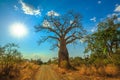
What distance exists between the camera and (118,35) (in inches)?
567

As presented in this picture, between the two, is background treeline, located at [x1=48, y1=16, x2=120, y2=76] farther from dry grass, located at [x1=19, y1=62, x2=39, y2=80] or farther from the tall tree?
dry grass, located at [x1=19, y1=62, x2=39, y2=80]

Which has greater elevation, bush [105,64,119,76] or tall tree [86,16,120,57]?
tall tree [86,16,120,57]

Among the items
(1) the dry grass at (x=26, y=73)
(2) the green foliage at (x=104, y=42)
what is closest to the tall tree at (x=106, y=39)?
(2) the green foliage at (x=104, y=42)

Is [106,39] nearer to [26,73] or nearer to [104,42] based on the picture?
[104,42]

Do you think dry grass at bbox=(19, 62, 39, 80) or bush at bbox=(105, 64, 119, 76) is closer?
bush at bbox=(105, 64, 119, 76)

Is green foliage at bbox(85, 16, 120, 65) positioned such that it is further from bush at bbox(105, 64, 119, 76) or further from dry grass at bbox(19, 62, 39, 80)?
dry grass at bbox(19, 62, 39, 80)

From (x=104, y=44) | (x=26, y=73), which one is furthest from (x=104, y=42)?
(x=26, y=73)

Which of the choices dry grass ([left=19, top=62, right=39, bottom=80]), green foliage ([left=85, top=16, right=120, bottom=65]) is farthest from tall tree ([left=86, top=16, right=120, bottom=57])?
dry grass ([left=19, top=62, right=39, bottom=80])

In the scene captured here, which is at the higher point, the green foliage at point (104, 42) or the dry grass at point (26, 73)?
the green foliage at point (104, 42)

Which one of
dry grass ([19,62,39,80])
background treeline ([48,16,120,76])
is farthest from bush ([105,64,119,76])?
dry grass ([19,62,39,80])

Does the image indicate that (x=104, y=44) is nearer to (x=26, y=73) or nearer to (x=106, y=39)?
(x=106, y=39)

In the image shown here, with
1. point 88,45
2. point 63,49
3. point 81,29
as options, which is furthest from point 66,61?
point 88,45

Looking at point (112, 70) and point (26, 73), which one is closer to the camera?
point (112, 70)

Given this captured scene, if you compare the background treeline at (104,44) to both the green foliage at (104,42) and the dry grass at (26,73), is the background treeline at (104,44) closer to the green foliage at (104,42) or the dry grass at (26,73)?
the green foliage at (104,42)
